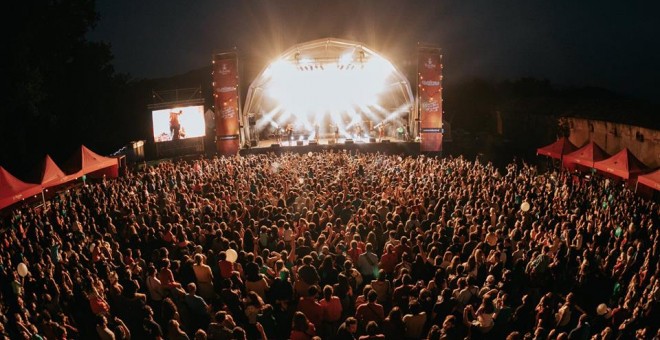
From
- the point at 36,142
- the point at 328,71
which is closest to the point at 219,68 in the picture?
the point at 328,71

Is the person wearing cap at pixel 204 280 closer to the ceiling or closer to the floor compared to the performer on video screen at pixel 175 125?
closer to the floor

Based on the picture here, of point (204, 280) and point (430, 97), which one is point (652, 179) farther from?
point (430, 97)

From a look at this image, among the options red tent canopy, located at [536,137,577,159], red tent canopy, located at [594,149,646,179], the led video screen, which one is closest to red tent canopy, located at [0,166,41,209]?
the led video screen

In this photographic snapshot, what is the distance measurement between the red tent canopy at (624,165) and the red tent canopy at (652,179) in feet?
4.15

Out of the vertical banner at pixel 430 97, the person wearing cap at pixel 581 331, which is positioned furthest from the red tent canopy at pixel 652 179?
the vertical banner at pixel 430 97

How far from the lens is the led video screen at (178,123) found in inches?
973

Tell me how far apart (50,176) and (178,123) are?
11.2 metres

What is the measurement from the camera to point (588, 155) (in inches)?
644

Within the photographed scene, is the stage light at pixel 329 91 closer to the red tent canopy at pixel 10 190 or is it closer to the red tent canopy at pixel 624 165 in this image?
the red tent canopy at pixel 624 165

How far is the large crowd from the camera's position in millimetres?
5500

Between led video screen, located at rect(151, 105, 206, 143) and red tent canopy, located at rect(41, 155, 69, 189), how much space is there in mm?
9663

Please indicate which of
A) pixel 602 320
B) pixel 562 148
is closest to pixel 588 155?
pixel 562 148

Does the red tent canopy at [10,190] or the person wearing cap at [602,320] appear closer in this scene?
the person wearing cap at [602,320]

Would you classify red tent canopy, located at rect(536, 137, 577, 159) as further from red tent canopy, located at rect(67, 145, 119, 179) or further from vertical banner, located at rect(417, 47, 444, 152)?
red tent canopy, located at rect(67, 145, 119, 179)
